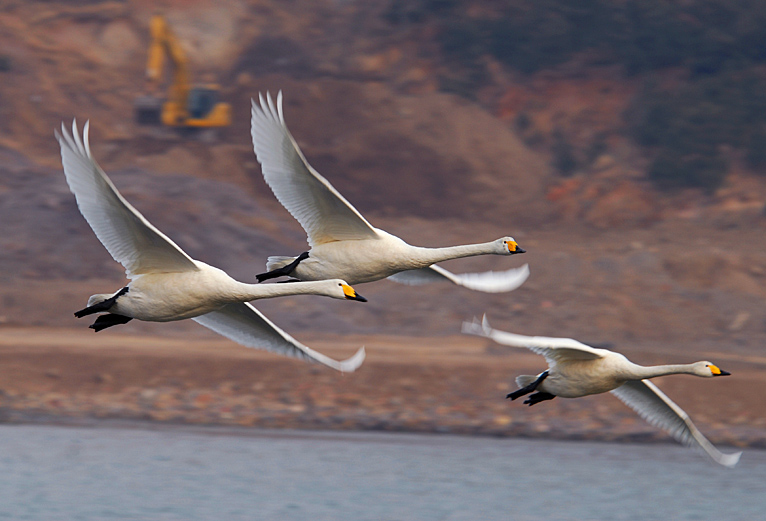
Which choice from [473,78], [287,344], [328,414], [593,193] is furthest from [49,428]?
[473,78]

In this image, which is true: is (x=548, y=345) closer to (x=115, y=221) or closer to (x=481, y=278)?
(x=481, y=278)

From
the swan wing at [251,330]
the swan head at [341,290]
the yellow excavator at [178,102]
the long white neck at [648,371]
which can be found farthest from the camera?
the yellow excavator at [178,102]

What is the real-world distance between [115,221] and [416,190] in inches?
1436

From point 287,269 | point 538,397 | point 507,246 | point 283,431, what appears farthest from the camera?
point 283,431


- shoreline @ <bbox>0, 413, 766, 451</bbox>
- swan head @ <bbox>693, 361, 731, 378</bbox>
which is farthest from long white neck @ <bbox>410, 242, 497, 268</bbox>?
shoreline @ <bbox>0, 413, 766, 451</bbox>

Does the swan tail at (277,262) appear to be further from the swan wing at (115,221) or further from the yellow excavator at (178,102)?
the yellow excavator at (178,102)

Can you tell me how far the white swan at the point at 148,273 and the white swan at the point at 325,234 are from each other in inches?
48.9

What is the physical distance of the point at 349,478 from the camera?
85.0 feet

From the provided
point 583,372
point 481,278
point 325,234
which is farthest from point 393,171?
Result: point 583,372

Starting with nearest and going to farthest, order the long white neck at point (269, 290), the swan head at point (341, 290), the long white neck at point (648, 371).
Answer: the long white neck at point (269, 290) < the swan head at point (341, 290) < the long white neck at point (648, 371)

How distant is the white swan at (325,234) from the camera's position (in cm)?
1235

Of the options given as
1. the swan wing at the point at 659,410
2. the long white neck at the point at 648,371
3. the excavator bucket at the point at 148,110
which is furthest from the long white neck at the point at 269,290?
the excavator bucket at the point at 148,110

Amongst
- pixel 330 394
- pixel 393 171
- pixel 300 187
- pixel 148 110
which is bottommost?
pixel 300 187

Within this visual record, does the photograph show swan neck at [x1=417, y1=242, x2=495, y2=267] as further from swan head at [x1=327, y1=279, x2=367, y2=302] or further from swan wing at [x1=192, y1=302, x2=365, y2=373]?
swan wing at [x1=192, y1=302, x2=365, y2=373]
